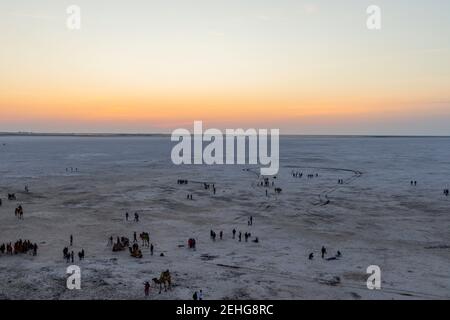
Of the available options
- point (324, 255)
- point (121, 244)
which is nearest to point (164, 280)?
point (121, 244)

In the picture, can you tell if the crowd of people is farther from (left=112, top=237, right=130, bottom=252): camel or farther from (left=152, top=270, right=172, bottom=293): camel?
(left=112, top=237, right=130, bottom=252): camel

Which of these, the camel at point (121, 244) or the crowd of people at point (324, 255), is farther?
the camel at point (121, 244)

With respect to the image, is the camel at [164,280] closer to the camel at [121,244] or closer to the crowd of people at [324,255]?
the camel at [121,244]

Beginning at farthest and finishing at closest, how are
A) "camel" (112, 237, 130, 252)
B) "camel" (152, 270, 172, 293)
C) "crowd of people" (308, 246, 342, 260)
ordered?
"camel" (112, 237, 130, 252) → "crowd of people" (308, 246, 342, 260) → "camel" (152, 270, 172, 293)

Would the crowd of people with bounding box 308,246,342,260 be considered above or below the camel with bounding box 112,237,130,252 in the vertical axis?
below

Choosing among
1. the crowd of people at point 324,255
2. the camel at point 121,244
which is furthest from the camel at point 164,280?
the crowd of people at point 324,255

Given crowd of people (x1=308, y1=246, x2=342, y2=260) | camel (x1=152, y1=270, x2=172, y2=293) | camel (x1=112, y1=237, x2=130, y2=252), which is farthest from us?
camel (x1=112, y1=237, x2=130, y2=252)

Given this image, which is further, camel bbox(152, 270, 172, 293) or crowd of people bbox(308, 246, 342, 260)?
crowd of people bbox(308, 246, 342, 260)

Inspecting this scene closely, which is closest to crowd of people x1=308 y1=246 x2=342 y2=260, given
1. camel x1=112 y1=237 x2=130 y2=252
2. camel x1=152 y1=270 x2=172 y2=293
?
camel x1=152 y1=270 x2=172 y2=293
